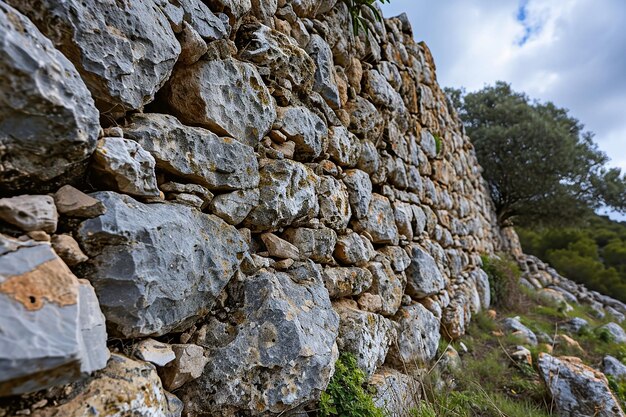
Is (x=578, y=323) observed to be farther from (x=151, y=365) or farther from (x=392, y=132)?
(x=151, y=365)

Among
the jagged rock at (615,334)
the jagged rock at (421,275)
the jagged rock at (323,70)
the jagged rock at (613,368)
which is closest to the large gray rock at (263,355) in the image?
the jagged rock at (323,70)

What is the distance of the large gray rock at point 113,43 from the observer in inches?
38.6

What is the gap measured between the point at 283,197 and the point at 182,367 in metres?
0.88

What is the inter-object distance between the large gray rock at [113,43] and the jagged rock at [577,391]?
3.42 metres

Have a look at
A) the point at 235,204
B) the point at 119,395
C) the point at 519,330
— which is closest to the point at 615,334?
the point at 519,330

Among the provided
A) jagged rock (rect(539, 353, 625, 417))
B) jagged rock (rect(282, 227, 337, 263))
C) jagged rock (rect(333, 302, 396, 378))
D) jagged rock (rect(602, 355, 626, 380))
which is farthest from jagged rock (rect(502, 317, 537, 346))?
jagged rock (rect(282, 227, 337, 263))

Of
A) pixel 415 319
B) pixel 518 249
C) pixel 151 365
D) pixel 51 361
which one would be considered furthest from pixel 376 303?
pixel 518 249

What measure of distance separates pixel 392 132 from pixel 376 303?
64.1 inches

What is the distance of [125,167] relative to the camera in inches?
42.1

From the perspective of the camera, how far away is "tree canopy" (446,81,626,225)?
8.17 meters

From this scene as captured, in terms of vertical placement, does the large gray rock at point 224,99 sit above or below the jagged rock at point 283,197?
above

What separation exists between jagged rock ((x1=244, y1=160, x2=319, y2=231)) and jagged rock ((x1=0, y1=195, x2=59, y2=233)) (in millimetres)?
807

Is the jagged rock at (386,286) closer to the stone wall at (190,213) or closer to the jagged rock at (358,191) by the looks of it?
the stone wall at (190,213)

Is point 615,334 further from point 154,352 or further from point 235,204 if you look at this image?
point 154,352
